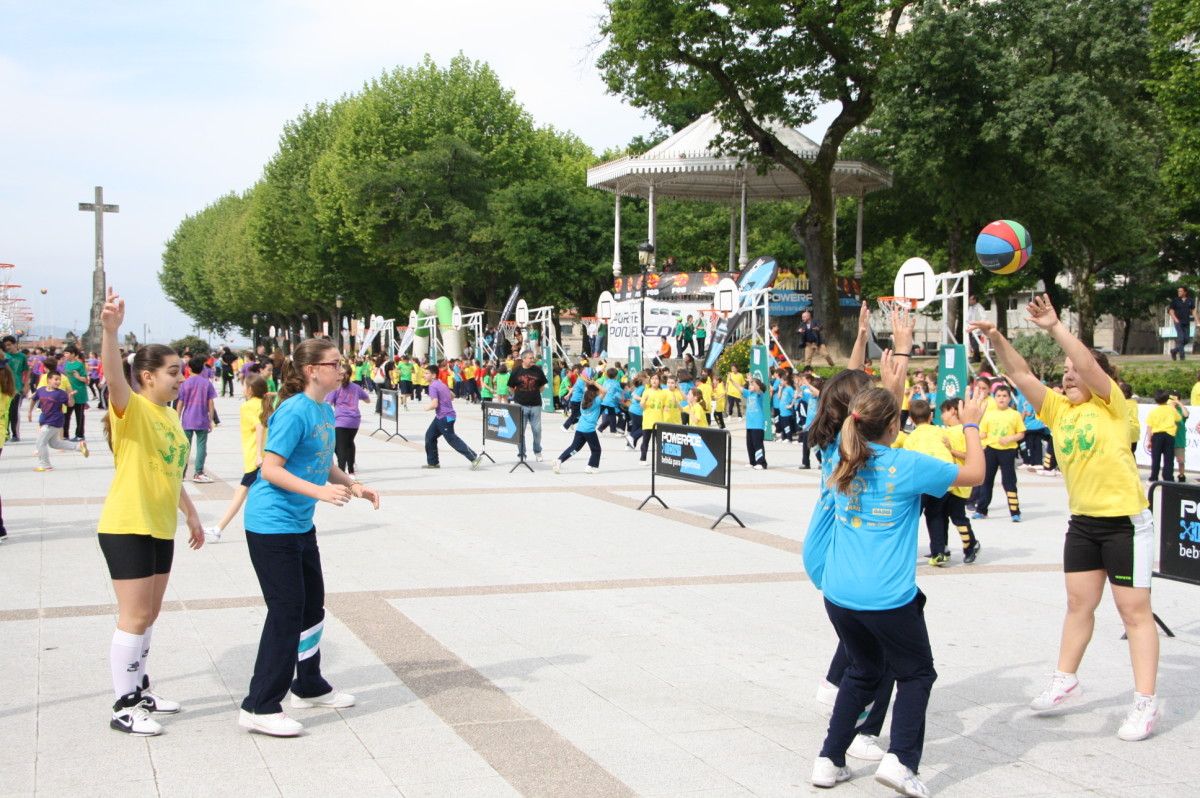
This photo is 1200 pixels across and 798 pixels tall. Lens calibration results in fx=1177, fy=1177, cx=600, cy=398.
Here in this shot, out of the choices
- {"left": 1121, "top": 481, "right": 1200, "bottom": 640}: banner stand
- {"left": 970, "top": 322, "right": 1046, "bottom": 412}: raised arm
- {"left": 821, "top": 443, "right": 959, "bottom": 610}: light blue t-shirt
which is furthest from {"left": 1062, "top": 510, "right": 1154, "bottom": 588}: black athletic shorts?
{"left": 821, "top": 443, "right": 959, "bottom": 610}: light blue t-shirt

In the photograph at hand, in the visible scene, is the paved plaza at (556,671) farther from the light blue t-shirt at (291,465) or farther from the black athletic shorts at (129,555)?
the light blue t-shirt at (291,465)

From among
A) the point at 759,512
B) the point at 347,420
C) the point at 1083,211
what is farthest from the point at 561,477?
the point at 1083,211

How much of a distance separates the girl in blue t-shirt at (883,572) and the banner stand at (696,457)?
7.11 meters

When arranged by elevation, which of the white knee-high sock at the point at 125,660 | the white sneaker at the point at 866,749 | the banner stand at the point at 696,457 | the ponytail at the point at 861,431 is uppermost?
the ponytail at the point at 861,431

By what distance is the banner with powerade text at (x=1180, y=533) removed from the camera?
266 inches

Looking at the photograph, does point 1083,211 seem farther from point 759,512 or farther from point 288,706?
point 288,706

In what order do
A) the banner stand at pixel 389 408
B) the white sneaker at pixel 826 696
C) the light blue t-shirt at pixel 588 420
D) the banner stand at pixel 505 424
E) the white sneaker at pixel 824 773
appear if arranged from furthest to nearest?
the banner stand at pixel 389 408 → the banner stand at pixel 505 424 → the light blue t-shirt at pixel 588 420 → the white sneaker at pixel 826 696 → the white sneaker at pixel 824 773

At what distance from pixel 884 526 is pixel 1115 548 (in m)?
1.77

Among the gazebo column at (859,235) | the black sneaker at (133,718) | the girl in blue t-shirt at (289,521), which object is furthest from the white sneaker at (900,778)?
the gazebo column at (859,235)

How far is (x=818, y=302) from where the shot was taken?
1409 inches

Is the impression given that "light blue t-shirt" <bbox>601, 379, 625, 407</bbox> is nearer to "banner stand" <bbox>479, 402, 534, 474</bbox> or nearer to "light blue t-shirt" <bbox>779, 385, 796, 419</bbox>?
"light blue t-shirt" <bbox>779, 385, 796, 419</bbox>

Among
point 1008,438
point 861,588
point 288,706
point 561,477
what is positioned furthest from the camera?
point 561,477

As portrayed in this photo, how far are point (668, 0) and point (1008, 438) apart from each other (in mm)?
22169

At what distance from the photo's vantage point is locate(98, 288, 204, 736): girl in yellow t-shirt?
5152mm
